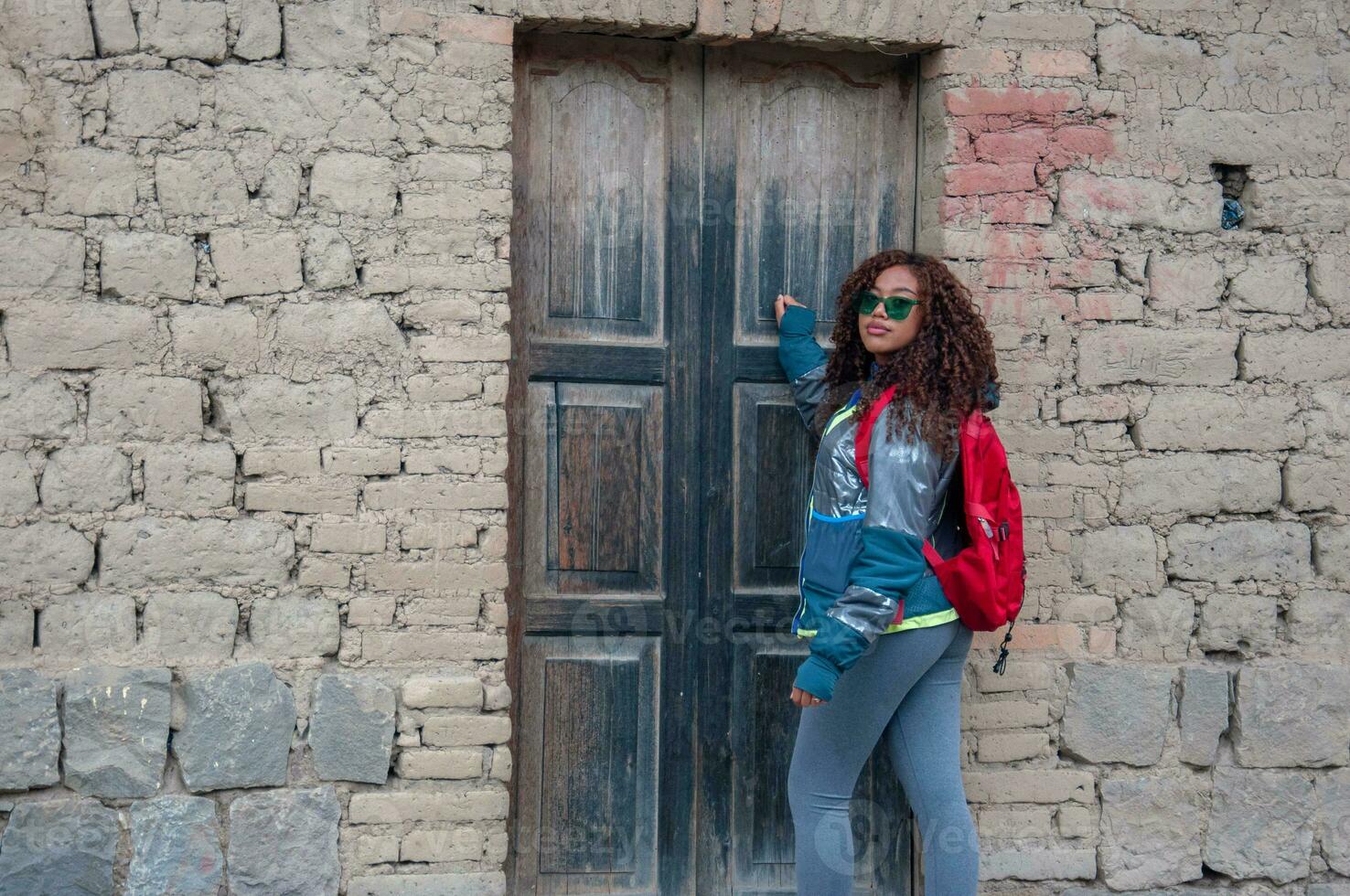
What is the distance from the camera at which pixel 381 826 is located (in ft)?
11.3

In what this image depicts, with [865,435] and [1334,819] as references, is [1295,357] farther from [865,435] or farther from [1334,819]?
[865,435]

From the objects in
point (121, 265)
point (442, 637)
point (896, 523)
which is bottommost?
point (442, 637)

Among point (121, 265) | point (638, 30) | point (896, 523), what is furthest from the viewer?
point (638, 30)

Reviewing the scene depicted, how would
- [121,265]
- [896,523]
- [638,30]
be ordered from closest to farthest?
1. [896,523]
2. [121,265]
3. [638,30]

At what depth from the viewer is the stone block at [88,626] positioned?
3.34m

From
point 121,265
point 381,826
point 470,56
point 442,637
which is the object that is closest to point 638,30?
point 470,56


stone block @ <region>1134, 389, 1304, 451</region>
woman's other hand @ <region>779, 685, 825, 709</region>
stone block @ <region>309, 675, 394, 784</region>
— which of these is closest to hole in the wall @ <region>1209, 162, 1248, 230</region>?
stone block @ <region>1134, 389, 1304, 451</region>

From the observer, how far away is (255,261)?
344 cm

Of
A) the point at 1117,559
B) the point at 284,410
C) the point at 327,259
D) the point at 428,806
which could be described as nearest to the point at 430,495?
the point at 284,410

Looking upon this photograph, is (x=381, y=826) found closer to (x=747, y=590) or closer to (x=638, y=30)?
(x=747, y=590)

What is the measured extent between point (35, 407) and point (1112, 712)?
119 inches

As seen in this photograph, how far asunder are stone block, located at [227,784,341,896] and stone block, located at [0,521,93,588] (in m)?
0.72

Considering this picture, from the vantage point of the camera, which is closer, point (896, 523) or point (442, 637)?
point (896, 523)

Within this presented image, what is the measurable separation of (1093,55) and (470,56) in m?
1.78
